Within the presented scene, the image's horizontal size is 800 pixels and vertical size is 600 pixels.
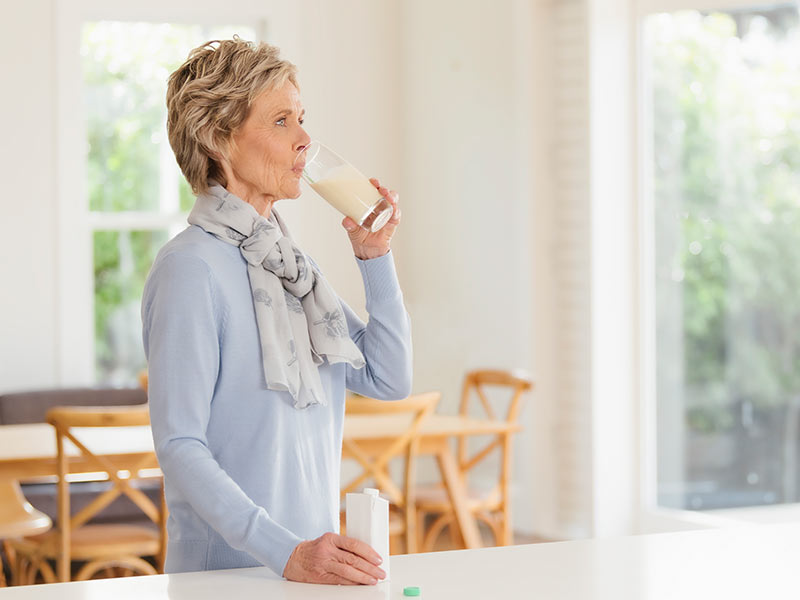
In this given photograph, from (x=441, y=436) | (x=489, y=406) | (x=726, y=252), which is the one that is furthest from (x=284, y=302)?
(x=726, y=252)

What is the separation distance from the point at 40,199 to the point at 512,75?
2.16 m

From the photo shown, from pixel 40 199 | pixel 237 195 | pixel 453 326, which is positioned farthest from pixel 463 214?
pixel 237 195

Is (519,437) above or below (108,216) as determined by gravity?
below

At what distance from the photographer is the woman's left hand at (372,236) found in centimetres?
169

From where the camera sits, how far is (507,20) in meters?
5.44

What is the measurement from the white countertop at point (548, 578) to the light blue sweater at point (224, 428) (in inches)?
3.1

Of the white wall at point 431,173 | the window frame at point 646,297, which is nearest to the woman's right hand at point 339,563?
the window frame at point 646,297

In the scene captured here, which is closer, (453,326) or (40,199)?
(40,199)

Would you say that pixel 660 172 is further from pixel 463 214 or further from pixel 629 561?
pixel 629 561

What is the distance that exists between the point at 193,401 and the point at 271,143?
1.24 ft

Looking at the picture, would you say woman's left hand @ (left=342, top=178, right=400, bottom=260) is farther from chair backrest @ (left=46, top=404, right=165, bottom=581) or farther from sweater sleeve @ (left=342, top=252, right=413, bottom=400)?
chair backrest @ (left=46, top=404, right=165, bottom=581)

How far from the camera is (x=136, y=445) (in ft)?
11.7

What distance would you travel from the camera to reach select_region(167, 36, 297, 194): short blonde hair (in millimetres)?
1631

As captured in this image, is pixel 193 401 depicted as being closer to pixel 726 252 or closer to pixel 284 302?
pixel 284 302
